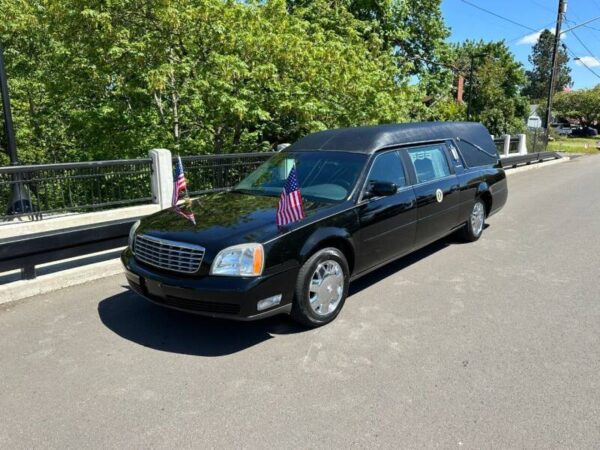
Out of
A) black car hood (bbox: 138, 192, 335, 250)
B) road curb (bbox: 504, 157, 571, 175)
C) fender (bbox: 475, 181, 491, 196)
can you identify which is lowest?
road curb (bbox: 504, 157, 571, 175)

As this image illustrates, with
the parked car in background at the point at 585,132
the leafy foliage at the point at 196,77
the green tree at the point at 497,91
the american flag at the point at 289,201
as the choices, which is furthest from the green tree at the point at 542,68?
the american flag at the point at 289,201

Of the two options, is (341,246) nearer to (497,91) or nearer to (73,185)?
(73,185)

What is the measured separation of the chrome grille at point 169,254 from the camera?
3.64 metres

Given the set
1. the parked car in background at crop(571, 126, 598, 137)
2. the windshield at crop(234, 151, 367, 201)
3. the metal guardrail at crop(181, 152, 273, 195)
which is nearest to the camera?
the windshield at crop(234, 151, 367, 201)

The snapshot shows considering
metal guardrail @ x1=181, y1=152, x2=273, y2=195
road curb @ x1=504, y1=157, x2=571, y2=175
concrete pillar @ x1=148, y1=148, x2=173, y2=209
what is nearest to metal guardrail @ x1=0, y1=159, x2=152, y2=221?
concrete pillar @ x1=148, y1=148, x2=173, y2=209

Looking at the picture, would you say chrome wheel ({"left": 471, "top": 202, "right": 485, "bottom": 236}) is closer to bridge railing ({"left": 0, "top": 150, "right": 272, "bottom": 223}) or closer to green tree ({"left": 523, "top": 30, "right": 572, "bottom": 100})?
bridge railing ({"left": 0, "top": 150, "right": 272, "bottom": 223})

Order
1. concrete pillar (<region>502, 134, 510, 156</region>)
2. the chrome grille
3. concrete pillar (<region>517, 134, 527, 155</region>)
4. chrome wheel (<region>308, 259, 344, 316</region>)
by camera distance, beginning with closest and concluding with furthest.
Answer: the chrome grille, chrome wheel (<region>308, 259, 344, 316</region>), concrete pillar (<region>502, 134, 510, 156</region>), concrete pillar (<region>517, 134, 527, 155</region>)

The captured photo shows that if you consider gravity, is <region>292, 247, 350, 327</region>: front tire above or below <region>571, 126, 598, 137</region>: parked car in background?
below

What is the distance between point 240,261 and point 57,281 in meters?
2.76

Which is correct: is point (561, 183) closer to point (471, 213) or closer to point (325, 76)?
point (325, 76)

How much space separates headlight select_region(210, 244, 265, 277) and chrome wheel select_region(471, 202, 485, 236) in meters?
4.33

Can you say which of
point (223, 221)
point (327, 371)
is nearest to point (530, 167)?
point (223, 221)

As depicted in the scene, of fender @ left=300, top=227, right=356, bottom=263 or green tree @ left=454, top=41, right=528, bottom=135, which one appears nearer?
fender @ left=300, top=227, right=356, bottom=263

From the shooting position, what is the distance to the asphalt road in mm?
2689
